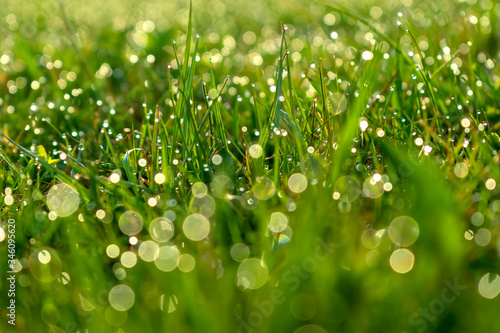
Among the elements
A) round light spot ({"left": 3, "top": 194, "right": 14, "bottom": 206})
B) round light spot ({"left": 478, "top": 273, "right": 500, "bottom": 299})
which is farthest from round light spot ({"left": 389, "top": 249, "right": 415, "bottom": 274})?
round light spot ({"left": 3, "top": 194, "right": 14, "bottom": 206})

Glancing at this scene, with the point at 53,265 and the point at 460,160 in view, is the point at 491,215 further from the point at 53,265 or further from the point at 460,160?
the point at 53,265

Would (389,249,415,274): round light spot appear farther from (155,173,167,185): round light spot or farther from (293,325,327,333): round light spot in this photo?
(155,173,167,185): round light spot

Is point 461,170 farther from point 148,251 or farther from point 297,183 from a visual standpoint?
point 148,251

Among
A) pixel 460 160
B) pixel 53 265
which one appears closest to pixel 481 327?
pixel 460 160

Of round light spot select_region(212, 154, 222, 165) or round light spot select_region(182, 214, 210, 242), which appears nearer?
round light spot select_region(182, 214, 210, 242)

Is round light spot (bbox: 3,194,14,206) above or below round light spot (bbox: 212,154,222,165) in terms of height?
below

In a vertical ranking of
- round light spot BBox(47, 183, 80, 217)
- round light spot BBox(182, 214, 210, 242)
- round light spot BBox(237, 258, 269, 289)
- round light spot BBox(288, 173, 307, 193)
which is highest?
round light spot BBox(288, 173, 307, 193)

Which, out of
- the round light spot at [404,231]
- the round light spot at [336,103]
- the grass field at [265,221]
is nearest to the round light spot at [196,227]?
the grass field at [265,221]
